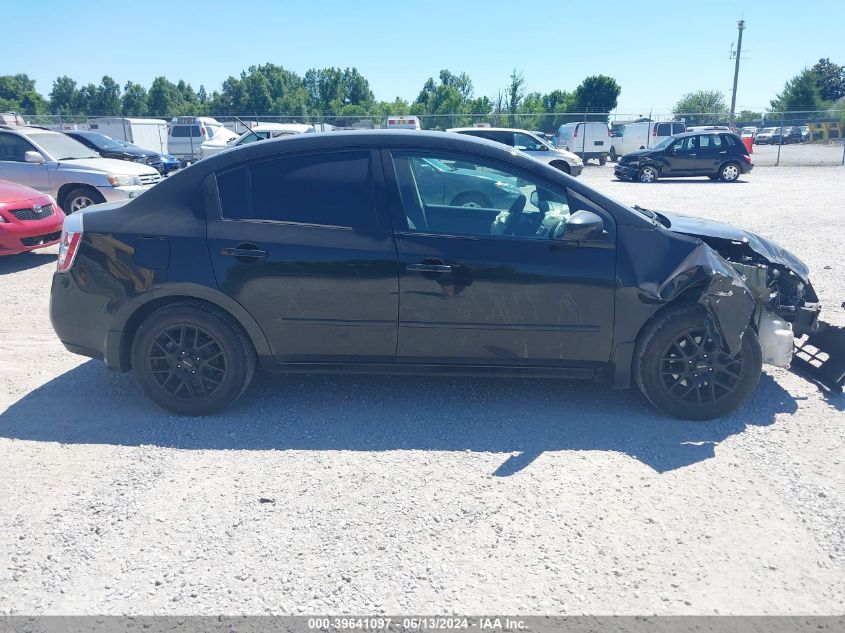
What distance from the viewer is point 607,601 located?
2766 millimetres

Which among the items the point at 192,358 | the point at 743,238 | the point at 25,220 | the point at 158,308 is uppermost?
the point at 743,238

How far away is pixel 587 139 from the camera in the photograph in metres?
33.8

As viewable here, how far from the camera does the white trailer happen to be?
102 ft

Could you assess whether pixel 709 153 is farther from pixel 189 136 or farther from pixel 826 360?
pixel 189 136

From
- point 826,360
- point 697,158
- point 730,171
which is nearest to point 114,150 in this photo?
point 826,360

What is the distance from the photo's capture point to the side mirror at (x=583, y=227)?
13.4 ft

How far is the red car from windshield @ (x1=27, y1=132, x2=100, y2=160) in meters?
2.96

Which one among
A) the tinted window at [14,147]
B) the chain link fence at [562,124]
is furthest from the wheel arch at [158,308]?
the chain link fence at [562,124]

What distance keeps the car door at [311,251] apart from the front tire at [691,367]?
5.37 feet

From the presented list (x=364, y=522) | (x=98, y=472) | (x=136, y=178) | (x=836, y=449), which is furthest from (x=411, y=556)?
(x=136, y=178)

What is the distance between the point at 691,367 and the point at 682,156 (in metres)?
22.0

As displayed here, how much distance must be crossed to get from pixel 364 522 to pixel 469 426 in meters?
1.19

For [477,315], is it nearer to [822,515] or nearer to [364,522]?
[364,522]

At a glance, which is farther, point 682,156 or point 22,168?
point 682,156
